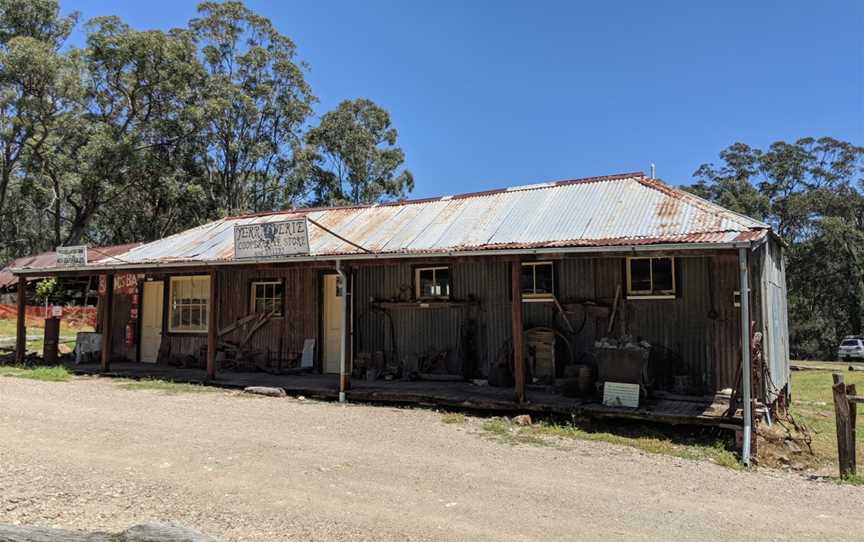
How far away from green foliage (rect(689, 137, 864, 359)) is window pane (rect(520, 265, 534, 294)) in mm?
29697

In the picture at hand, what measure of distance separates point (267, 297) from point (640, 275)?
842cm

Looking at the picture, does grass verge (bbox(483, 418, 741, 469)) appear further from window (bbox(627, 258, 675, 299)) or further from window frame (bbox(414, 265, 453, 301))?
window frame (bbox(414, 265, 453, 301))

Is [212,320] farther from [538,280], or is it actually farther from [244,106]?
[244,106]

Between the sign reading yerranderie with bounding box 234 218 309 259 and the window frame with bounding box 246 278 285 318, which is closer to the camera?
the sign reading yerranderie with bounding box 234 218 309 259

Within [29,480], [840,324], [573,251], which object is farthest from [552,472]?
[840,324]

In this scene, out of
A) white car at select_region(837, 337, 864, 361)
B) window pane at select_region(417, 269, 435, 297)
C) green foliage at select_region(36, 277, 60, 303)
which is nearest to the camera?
window pane at select_region(417, 269, 435, 297)

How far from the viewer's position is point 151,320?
16.2 metres

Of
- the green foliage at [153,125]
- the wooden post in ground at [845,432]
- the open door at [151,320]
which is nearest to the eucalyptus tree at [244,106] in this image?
the green foliage at [153,125]

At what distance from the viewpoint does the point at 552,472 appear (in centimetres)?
638

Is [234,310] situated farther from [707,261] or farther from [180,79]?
[180,79]

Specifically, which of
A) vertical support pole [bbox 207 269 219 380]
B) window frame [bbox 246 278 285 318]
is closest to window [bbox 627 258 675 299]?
window frame [bbox 246 278 285 318]

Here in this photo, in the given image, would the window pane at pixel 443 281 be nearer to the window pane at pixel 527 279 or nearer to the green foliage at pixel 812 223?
the window pane at pixel 527 279

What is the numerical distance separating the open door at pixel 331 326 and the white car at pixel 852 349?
101ft

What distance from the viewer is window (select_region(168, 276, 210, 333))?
602 inches
